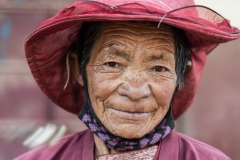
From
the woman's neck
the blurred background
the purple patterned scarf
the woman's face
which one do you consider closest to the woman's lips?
the woman's face

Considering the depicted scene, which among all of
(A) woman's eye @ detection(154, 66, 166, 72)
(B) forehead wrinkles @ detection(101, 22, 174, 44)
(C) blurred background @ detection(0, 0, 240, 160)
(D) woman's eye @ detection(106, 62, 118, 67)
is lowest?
(C) blurred background @ detection(0, 0, 240, 160)

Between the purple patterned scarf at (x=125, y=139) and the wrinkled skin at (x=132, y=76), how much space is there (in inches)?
2.8

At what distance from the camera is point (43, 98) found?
3172mm

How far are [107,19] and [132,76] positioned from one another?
278 mm

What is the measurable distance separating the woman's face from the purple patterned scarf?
0.23ft

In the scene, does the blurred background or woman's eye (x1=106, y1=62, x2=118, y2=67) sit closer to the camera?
woman's eye (x1=106, y1=62, x2=118, y2=67)

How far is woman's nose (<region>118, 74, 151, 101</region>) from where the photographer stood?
160 cm

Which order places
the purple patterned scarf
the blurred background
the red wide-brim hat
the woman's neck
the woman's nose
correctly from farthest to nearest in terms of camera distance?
the blurred background → the woman's neck → the purple patterned scarf → the woman's nose → the red wide-brim hat

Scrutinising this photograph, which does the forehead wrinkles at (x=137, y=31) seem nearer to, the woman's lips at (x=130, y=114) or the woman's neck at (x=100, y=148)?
the woman's lips at (x=130, y=114)

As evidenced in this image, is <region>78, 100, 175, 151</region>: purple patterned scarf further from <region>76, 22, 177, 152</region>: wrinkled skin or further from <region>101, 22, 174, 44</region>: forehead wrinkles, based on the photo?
<region>101, 22, 174, 44</region>: forehead wrinkles

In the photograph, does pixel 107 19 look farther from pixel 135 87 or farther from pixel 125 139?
pixel 125 139

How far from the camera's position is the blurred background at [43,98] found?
3.03m

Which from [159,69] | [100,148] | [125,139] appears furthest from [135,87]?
[100,148]

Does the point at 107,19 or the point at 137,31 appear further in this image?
the point at 137,31
